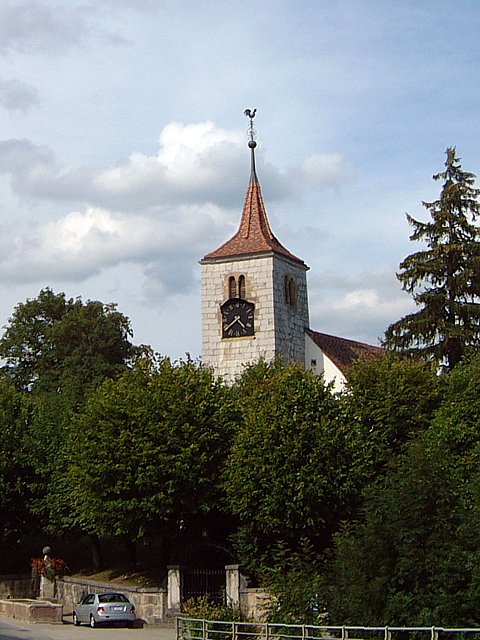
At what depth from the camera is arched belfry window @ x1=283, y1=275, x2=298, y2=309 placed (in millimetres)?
68625

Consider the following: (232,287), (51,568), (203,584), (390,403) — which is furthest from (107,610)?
(232,287)

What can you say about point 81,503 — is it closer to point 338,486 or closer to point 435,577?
point 338,486

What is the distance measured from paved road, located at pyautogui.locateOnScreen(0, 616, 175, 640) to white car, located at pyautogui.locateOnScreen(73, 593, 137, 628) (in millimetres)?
302

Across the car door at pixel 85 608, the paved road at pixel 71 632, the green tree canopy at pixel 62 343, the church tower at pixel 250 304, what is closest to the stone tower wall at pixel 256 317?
the church tower at pixel 250 304

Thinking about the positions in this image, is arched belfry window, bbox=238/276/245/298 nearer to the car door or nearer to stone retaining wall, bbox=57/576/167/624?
stone retaining wall, bbox=57/576/167/624

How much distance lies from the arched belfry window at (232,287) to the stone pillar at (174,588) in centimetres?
3422

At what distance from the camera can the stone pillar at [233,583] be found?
33500 millimetres

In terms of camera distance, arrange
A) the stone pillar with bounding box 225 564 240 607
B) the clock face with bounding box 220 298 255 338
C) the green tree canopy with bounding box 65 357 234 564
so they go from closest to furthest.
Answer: the stone pillar with bounding box 225 564 240 607, the green tree canopy with bounding box 65 357 234 564, the clock face with bounding box 220 298 255 338

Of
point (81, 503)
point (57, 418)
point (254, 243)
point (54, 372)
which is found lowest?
point (81, 503)

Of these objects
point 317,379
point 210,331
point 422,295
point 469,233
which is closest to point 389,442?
point 317,379

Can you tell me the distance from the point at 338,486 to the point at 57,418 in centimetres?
1792

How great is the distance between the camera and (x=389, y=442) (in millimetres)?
41156

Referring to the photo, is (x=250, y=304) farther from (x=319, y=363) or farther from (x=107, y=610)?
(x=107, y=610)

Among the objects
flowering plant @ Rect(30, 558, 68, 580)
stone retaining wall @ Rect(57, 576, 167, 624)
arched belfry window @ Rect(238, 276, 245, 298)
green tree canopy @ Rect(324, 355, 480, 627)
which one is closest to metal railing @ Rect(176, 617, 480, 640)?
green tree canopy @ Rect(324, 355, 480, 627)
